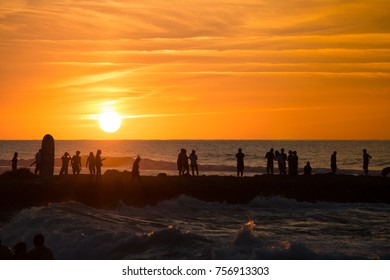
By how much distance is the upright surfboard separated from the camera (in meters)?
36.3

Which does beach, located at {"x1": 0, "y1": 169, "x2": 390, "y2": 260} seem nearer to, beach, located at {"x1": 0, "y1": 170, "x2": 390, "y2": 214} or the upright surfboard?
beach, located at {"x1": 0, "y1": 170, "x2": 390, "y2": 214}

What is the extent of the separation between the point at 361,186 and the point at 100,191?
1799 centimetres

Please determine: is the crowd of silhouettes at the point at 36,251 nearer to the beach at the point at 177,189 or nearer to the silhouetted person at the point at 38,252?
the silhouetted person at the point at 38,252

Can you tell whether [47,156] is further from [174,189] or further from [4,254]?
[4,254]

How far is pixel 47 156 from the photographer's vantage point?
37188 millimetres

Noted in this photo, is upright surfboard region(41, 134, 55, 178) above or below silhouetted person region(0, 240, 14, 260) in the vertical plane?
above

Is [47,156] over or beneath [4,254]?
over

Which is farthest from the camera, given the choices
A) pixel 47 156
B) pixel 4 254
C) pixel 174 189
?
pixel 47 156

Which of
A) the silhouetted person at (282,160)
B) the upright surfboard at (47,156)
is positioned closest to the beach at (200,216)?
the upright surfboard at (47,156)

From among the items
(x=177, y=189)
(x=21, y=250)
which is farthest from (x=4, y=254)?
(x=177, y=189)

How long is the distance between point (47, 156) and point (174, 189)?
8230 millimetres

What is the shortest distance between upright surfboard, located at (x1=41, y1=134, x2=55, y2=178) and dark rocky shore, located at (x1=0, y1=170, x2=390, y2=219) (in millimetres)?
620

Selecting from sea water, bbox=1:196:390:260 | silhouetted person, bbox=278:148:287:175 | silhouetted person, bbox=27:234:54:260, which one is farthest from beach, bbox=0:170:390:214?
silhouetted person, bbox=27:234:54:260
